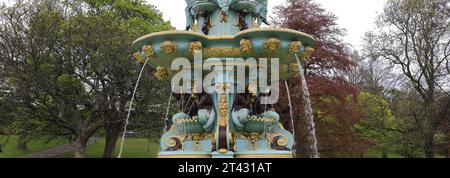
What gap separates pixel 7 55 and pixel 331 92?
41.1ft

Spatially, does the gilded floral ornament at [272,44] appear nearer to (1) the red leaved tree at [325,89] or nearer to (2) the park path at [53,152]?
(1) the red leaved tree at [325,89]

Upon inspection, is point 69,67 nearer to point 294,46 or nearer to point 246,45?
point 246,45

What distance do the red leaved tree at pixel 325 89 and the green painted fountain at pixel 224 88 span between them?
8.85 metres

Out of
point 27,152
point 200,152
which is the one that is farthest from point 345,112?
point 27,152

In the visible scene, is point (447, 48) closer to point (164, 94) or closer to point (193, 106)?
point (164, 94)

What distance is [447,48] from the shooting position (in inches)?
772

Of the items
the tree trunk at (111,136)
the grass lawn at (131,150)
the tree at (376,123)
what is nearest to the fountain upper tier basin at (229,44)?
the tree at (376,123)

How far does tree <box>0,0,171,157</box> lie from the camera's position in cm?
1883

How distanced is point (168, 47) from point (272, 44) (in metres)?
1.66

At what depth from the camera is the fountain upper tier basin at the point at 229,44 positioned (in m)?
7.55

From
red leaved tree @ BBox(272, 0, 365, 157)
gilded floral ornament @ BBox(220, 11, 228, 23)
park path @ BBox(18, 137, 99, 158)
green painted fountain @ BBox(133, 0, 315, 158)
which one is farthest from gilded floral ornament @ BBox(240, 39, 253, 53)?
park path @ BBox(18, 137, 99, 158)

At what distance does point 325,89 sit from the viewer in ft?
57.0

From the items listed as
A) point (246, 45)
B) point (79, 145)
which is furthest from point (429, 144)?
point (79, 145)

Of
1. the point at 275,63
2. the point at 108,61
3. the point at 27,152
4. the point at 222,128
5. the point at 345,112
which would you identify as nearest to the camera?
the point at 222,128
